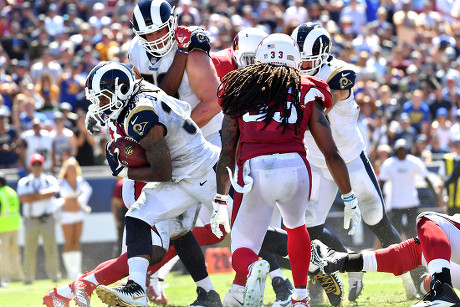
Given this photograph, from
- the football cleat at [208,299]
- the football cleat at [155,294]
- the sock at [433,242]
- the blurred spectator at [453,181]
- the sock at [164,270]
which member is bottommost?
the blurred spectator at [453,181]

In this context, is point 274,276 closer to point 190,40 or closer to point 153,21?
point 190,40

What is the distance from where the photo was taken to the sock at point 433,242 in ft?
17.0

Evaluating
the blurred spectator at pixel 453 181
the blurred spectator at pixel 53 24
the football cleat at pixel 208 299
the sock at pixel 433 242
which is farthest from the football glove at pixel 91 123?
the blurred spectator at pixel 53 24

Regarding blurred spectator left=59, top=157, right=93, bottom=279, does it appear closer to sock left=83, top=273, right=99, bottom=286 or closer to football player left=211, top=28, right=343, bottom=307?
football player left=211, top=28, right=343, bottom=307

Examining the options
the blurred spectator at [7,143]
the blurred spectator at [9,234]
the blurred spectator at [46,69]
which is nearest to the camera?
the blurred spectator at [9,234]

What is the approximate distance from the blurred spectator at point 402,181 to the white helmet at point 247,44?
5.35m

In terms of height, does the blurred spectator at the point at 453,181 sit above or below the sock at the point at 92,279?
below

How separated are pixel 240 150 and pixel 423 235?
1.32m

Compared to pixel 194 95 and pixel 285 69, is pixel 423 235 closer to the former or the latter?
pixel 285 69

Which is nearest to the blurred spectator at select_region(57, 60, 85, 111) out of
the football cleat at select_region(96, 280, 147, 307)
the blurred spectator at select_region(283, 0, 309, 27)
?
the blurred spectator at select_region(283, 0, 309, 27)

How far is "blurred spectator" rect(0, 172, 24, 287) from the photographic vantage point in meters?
11.6

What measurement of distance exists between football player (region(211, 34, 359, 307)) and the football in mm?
646

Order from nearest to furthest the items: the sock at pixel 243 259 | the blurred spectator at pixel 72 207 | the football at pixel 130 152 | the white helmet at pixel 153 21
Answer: the sock at pixel 243 259 < the football at pixel 130 152 < the white helmet at pixel 153 21 < the blurred spectator at pixel 72 207

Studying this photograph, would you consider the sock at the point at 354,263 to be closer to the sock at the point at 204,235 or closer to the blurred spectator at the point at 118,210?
the sock at the point at 204,235
